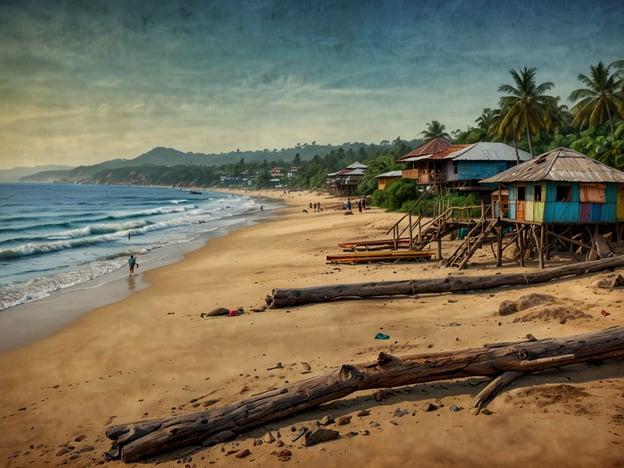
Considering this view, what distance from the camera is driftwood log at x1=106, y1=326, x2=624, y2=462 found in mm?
7660

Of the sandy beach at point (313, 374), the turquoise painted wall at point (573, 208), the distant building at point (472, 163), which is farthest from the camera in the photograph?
the distant building at point (472, 163)

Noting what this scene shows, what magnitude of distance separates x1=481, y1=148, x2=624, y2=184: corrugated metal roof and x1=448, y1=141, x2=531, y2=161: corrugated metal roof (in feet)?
52.4

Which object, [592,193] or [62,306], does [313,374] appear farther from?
[592,193]

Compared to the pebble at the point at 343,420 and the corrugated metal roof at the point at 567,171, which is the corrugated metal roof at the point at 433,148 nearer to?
the corrugated metal roof at the point at 567,171

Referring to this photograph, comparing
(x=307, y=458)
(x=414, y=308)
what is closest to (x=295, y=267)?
(x=414, y=308)

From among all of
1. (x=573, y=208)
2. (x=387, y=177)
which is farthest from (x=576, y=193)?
(x=387, y=177)

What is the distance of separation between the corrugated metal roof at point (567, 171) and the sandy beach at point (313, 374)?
3969 millimetres

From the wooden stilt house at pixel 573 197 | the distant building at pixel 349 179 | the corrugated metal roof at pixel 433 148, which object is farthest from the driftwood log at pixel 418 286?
the distant building at pixel 349 179

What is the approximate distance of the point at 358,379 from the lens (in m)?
8.46

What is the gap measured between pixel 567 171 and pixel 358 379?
15553 mm

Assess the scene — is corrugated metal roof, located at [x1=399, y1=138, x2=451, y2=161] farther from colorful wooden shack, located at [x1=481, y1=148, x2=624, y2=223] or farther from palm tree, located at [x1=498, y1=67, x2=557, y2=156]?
colorful wooden shack, located at [x1=481, y1=148, x2=624, y2=223]

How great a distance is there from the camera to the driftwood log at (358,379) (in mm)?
7660

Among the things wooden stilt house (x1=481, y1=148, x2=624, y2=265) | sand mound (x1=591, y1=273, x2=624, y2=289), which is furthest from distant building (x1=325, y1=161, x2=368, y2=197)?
sand mound (x1=591, y1=273, x2=624, y2=289)

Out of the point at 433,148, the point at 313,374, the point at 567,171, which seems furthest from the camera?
the point at 433,148
